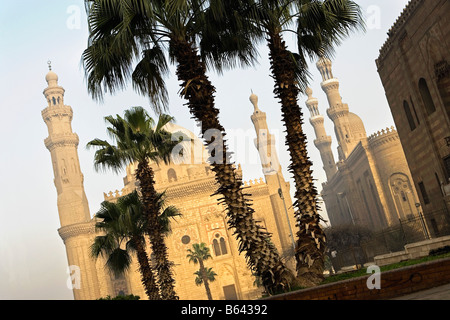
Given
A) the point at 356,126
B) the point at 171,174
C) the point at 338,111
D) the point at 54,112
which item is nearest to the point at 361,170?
the point at 338,111

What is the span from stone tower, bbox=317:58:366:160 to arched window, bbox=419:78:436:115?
4295 cm

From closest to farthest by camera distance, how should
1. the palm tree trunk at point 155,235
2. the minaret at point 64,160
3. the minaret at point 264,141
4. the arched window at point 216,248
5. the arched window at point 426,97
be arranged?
the palm tree trunk at point 155,235 → the arched window at point 426,97 → the arched window at point 216,248 → the minaret at point 64,160 → the minaret at point 264,141

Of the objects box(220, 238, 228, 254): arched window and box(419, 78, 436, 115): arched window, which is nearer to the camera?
box(419, 78, 436, 115): arched window

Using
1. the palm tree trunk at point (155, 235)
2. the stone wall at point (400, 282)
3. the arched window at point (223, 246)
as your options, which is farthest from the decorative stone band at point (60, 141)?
the stone wall at point (400, 282)

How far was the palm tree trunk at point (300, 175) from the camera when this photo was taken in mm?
10438

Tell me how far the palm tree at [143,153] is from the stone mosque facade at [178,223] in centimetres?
2842

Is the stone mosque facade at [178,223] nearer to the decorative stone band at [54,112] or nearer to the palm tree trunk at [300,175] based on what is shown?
the decorative stone band at [54,112]

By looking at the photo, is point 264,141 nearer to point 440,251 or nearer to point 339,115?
point 339,115

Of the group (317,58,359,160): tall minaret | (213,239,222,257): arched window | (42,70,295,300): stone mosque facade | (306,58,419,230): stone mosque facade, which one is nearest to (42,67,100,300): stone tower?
(42,70,295,300): stone mosque facade

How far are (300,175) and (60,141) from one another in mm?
42062

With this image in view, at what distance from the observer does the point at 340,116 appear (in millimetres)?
66812

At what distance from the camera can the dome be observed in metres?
67.6

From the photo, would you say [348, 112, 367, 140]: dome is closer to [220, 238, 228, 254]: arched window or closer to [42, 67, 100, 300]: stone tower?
[220, 238, 228, 254]: arched window
